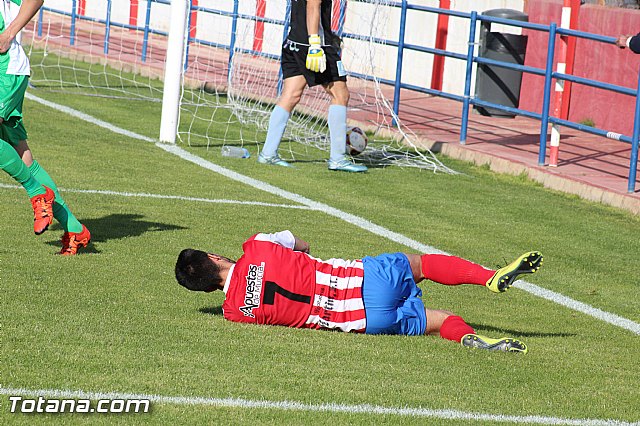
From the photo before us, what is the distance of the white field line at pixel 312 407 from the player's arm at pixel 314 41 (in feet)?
21.9

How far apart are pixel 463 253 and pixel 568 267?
739 millimetres

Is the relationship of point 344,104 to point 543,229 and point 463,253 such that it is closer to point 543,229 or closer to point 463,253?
A: point 543,229

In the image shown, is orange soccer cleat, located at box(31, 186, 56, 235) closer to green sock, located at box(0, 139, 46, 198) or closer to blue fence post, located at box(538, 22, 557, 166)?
green sock, located at box(0, 139, 46, 198)

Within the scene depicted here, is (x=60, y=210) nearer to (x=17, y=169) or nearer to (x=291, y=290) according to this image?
(x=17, y=169)

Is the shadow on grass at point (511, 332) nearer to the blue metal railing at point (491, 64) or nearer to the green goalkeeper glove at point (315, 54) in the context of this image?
the blue metal railing at point (491, 64)

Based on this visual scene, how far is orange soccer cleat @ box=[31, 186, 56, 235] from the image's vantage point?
6.98 meters

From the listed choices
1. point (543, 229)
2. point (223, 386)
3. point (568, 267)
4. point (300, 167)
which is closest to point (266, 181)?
point (300, 167)

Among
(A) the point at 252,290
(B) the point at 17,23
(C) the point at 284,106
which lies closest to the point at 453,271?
(A) the point at 252,290

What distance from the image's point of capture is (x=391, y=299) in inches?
235

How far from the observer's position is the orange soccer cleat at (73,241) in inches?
282

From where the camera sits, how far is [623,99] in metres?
15.4

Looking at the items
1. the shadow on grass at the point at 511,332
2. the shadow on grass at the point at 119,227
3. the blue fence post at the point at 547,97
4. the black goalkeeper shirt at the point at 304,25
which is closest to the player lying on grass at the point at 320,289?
the shadow on grass at the point at 511,332
